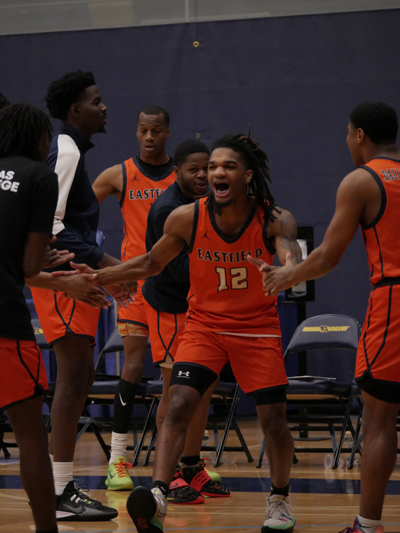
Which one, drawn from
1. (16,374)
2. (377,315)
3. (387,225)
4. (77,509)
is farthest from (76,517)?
(387,225)

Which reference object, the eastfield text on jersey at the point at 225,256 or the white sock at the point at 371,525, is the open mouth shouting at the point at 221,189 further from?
the white sock at the point at 371,525

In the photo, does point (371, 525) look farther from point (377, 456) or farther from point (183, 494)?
point (183, 494)

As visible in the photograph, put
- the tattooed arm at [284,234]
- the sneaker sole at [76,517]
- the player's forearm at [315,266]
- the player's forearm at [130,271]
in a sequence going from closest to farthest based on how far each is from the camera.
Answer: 1. the player's forearm at [315,266]
2. the tattooed arm at [284,234]
3. the sneaker sole at [76,517]
4. the player's forearm at [130,271]

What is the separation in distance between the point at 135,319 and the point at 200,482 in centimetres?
125

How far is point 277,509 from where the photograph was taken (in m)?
3.69

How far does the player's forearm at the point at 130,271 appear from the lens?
155 inches

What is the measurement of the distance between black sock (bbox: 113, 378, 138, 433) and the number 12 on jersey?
1710mm

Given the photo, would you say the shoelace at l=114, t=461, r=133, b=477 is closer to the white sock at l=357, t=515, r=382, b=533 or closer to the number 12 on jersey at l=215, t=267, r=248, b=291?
the number 12 on jersey at l=215, t=267, r=248, b=291

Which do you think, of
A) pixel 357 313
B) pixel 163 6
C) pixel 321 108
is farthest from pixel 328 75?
pixel 357 313

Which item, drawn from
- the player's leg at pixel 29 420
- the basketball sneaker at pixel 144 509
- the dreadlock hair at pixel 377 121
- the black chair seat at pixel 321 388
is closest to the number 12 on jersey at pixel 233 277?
the dreadlock hair at pixel 377 121

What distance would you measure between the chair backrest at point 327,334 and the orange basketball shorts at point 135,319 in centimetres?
156

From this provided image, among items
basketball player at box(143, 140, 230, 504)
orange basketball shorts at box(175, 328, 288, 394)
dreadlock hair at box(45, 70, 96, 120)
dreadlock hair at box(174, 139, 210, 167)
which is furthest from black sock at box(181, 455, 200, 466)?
dreadlock hair at box(45, 70, 96, 120)

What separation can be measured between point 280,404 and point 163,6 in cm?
650

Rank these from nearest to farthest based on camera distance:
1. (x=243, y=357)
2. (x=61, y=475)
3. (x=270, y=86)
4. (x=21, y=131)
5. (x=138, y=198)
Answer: (x=21, y=131), (x=243, y=357), (x=61, y=475), (x=138, y=198), (x=270, y=86)
